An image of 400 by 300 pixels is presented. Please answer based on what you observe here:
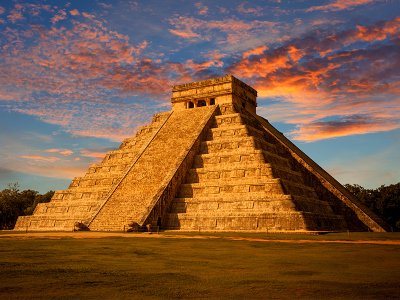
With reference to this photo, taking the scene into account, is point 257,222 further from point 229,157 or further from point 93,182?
point 93,182

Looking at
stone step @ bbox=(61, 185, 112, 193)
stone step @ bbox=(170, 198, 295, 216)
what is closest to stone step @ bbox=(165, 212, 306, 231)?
stone step @ bbox=(170, 198, 295, 216)

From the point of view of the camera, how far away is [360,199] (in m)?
49.8

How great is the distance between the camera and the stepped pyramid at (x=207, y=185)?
26.2 meters

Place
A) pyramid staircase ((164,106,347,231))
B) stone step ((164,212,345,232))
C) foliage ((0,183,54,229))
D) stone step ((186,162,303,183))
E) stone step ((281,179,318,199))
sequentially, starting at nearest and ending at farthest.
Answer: stone step ((164,212,345,232)) → pyramid staircase ((164,106,347,231)) → stone step ((281,179,318,199)) → stone step ((186,162,303,183)) → foliage ((0,183,54,229))

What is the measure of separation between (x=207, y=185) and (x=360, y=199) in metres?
28.1

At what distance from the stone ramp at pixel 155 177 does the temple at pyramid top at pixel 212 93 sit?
6.16 ft

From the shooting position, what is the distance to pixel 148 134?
39.4m

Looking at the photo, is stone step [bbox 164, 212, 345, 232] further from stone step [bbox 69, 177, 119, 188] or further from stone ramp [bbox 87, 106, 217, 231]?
stone step [bbox 69, 177, 119, 188]

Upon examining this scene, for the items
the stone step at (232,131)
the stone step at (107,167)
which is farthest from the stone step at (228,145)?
the stone step at (107,167)

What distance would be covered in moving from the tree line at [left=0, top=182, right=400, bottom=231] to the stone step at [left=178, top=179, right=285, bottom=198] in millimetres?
22538

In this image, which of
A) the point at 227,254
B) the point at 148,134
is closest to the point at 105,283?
the point at 227,254

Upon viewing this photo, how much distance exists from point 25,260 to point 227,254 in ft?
18.5

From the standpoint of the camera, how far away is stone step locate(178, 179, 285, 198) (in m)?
26.5

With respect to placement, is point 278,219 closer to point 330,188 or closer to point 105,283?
point 330,188
